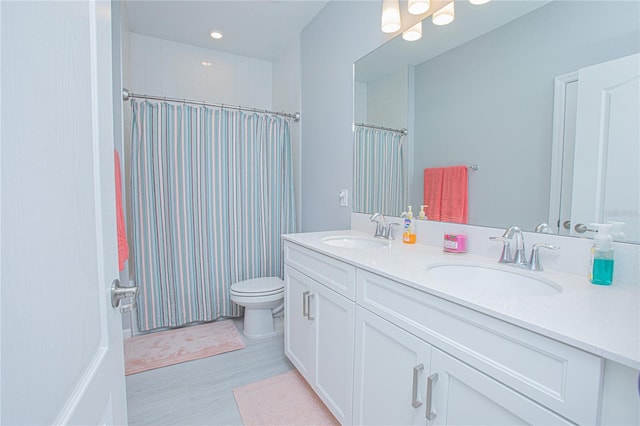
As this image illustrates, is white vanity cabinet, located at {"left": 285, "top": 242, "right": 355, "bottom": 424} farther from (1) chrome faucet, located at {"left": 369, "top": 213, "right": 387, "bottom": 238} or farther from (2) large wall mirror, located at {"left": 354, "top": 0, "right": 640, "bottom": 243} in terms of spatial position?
(2) large wall mirror, located at {"left": 354, "top": 0, "right": 640, "bottom": 243}

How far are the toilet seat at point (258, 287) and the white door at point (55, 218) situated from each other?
5.12 feet

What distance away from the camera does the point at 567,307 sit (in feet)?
2.27

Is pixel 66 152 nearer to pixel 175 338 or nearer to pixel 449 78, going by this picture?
pixel 449 78

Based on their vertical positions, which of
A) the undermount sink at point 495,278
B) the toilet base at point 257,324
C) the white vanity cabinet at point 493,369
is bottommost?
the toilet base at point 257,324

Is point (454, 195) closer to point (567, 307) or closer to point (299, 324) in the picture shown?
point (567, 307)

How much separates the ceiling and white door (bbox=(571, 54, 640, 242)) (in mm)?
1943

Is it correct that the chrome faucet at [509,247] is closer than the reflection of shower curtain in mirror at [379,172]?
Yes

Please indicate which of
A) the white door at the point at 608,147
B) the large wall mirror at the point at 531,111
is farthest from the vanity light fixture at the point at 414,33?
the white door at the point at 608,147

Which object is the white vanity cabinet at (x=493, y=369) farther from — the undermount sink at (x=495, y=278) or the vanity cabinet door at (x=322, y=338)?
the vanity cabinet door at (x=322, y=338)

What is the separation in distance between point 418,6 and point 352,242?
1.30 m

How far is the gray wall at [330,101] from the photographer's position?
6.35 ft

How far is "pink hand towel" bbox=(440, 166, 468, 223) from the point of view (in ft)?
4.38

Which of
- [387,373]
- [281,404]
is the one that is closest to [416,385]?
[387,373]

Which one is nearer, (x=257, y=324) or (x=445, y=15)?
(x=445, y=15)
